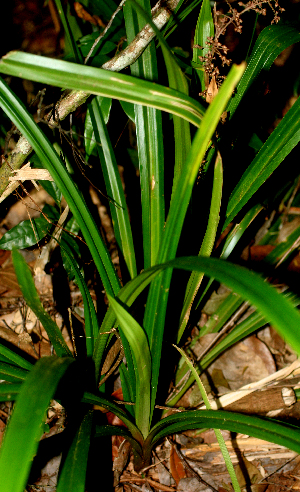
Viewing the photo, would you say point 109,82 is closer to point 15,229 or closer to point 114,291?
point 114,291

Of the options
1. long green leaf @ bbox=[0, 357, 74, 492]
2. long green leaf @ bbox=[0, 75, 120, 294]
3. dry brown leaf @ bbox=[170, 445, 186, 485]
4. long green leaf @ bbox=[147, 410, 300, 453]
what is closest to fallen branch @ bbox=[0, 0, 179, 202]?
long green leaf @ bbox=[0, 75, 120, 294]

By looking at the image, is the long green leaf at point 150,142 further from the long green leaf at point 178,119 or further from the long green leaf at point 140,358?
the long green leaf at point 140,358

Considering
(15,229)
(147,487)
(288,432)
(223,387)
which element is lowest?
(147,487)

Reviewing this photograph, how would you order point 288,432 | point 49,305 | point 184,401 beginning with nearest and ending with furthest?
point 288,432, point 184,401, point 49,305

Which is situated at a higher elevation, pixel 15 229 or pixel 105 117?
pixel 105 117

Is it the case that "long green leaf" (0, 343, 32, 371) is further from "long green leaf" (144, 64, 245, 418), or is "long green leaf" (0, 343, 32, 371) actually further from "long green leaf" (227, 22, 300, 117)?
"long green leaf" (227, 22, 300, 117)

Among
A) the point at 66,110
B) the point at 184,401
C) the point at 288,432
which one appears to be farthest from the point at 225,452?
the point at 66,110

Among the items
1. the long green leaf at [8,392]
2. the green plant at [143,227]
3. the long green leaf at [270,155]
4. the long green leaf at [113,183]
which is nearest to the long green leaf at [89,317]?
the green plant at [143,227]

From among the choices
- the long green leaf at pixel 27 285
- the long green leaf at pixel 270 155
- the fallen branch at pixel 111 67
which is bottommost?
the long green leaf at pixel 27 285
